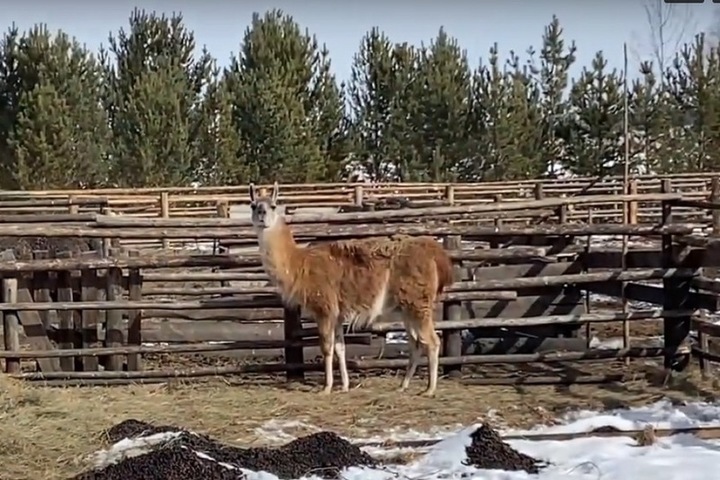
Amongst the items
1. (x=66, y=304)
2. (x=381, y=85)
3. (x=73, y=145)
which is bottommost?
(x=66, y=304)

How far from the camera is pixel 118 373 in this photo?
7.80 m

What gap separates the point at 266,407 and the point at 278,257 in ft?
3.92

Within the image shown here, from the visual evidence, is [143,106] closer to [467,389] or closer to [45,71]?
[45,71]

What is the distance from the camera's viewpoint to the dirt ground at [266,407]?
602 centimetres

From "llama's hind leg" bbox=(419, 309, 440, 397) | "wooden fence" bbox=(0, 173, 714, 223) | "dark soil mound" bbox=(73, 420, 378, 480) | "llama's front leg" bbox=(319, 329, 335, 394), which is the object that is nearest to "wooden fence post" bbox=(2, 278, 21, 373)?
"llama's front leg" bbox=(319, 329, 335, 394)

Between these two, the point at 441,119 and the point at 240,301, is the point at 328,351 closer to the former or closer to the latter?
the point at 240,301

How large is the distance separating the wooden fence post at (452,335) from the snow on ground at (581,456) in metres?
1.75

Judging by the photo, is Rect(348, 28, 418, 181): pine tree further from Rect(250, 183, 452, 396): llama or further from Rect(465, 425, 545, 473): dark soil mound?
Rect(465, 425, 545, 473): dark soil mound

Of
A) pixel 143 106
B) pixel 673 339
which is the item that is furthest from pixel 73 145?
pixel 673 339

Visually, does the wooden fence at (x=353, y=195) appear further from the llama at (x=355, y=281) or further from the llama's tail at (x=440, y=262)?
the llama at (x=355, y=281)

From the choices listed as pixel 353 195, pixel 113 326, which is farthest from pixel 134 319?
pixel 353 195

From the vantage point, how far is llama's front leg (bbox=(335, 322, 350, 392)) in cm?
754

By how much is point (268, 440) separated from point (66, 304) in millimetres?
2465

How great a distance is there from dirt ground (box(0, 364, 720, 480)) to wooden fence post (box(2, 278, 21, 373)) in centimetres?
39
